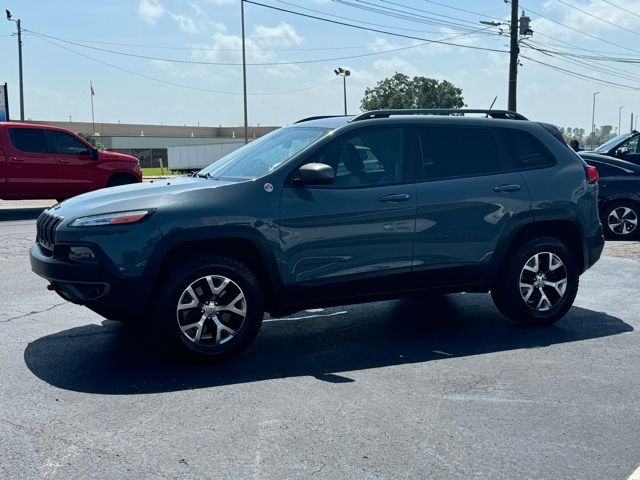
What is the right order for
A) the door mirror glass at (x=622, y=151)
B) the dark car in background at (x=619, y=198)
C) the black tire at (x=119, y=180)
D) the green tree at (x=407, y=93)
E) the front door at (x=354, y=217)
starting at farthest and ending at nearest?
the green tree at (x=407, y=93), the black tire at (x=119, y=180), the door mirror glass at (x=622, y=151), the dark car in background at (x=619, y=198), the front door at (x=354, y=217)

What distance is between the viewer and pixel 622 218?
13.1m

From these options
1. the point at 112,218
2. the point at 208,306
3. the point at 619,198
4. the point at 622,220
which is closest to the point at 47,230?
the point at 112,218

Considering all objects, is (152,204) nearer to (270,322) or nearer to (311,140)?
(311,140)

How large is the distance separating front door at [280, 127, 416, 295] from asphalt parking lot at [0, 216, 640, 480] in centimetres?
65

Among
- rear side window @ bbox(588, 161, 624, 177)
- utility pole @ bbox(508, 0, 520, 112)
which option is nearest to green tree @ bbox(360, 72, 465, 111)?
utility pole @ bbox(508, 0, 520, 112)

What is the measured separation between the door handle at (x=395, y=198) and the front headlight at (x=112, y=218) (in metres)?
1.85

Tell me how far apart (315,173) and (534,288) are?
7.97 feet

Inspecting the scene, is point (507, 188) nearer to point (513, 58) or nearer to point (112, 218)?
point (112, 218)

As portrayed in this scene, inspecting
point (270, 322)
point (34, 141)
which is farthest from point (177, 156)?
point (270, 322)

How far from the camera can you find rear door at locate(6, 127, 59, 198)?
647 inches

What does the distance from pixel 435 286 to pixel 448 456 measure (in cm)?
252

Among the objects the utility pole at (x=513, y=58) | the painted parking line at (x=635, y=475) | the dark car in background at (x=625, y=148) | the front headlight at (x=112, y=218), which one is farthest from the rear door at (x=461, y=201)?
the utility pole at (x=513, y=58)

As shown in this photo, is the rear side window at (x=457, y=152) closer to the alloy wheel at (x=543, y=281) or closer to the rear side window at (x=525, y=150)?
the rear side window at (x=525, y=150)

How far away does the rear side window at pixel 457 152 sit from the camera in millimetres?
6385
